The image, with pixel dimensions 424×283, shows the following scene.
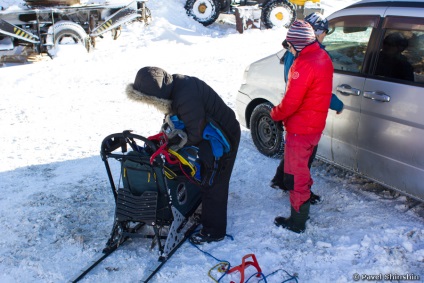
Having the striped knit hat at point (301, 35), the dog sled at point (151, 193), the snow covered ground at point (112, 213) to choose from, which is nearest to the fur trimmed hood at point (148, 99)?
the dog sled at point (151, 193)

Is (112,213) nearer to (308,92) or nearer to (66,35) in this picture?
(308,92)

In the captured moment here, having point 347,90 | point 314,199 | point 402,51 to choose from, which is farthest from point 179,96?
point 402,51

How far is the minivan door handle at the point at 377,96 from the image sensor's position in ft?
12.4

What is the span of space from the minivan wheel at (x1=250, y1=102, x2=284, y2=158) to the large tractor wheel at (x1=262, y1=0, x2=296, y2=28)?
34.6 feet

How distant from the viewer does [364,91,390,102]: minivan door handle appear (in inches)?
149

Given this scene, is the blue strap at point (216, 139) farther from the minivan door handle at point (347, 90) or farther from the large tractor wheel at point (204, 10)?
the large tractor wheel at point (204, 10)

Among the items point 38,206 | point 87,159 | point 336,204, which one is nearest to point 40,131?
point 87,159

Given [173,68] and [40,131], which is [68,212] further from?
[173,68]

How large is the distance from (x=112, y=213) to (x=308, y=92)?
2.28 m

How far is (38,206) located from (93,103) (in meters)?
3.50

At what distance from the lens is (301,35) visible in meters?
3.44

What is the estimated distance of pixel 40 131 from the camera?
253 inches

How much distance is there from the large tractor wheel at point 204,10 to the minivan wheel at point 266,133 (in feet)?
35.0

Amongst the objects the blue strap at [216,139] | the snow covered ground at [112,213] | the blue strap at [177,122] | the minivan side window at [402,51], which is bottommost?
the snow covered ground at [112,213]
